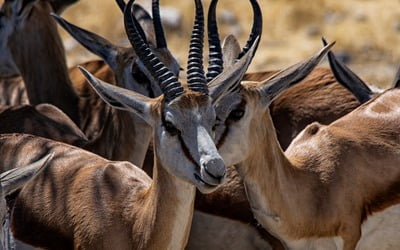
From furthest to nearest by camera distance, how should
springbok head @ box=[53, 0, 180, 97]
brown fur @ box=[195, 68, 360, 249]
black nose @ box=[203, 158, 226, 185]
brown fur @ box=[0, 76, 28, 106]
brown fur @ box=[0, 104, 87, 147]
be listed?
brown fur @ box=[0, 76, 28, 106]
brown fur @ box=[195, 68, 360, 249]
brown fur @ box=[0, 104, 87, 147]
springbok head @ box=[53, 0, 180, 97]
black nose @ box=[203, 158, 226, 185]

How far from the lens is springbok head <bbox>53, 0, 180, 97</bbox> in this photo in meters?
8.07

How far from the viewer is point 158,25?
7887 mm

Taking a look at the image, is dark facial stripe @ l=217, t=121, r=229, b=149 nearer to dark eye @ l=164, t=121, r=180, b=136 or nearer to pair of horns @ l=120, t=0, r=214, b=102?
pair of horns @ l=120, t=0, r=214, b=102

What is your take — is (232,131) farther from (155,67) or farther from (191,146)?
(191,146)

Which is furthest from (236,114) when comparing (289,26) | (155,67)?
(289,26)

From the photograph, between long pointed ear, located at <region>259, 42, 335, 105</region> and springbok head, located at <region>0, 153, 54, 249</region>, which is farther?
long pointed ear, located at <region>259, 42, 335, 105</region>

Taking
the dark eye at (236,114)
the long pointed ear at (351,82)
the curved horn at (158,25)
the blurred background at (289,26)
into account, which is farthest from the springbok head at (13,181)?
the blurred background at (289,26)

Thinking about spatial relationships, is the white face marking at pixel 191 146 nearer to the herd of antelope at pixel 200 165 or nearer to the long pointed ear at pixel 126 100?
the herd of antelope at pixel 200 165

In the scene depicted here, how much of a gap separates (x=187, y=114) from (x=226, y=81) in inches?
19.1

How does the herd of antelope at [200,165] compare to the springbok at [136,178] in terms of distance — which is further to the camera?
the herd of antelope at [200,165]

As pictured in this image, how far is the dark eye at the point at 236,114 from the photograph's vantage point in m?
6.71

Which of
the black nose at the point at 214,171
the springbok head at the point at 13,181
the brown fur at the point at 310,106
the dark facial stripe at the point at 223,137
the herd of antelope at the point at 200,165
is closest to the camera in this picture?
the springbok head at the point at 13,181

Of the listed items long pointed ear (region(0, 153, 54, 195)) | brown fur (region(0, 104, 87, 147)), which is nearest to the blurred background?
brown fur (region(0, 104, 87, 147))

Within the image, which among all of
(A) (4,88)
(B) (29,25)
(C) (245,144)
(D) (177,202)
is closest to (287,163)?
(C) (245,144)
